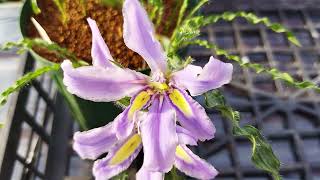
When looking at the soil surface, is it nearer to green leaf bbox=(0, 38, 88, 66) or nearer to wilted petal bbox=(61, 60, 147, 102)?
green leaf bbox=(0, 38, 88, 66)

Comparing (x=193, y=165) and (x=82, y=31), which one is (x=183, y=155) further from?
(x=82, y=31)

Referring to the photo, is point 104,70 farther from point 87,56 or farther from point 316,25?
point 316,25

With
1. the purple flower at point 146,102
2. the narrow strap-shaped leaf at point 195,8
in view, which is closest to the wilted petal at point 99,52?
the purple flower at point 146,102

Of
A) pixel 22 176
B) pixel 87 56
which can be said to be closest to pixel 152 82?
pixel 87 56

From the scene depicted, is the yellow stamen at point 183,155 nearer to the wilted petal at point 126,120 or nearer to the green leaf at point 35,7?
the wilted petal at point 126,120

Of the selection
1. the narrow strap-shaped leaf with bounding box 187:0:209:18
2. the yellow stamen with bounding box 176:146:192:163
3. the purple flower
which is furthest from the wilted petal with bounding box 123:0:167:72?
the narrow strap-shaped leaf with bounding box 187:0:209:18

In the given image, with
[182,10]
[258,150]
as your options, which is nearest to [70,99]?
[182,10]
